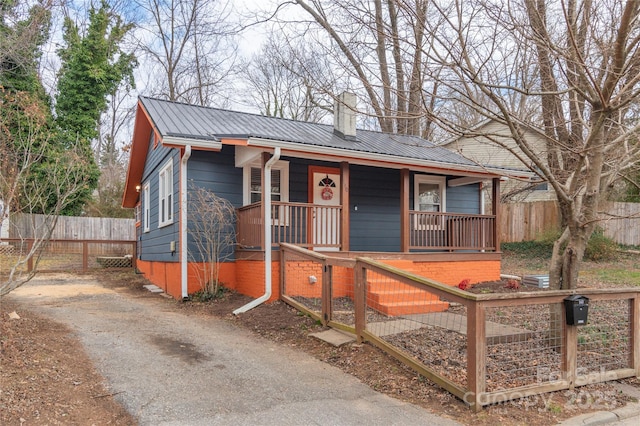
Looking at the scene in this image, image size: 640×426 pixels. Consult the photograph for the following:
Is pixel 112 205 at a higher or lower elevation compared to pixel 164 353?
higher

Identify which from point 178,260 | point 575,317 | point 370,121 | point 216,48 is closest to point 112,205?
point 216,48

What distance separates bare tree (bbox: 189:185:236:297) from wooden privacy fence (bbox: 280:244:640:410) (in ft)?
5.36

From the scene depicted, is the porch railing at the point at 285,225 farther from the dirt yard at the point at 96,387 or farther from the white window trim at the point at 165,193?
the dirt yard at the point at 96,387

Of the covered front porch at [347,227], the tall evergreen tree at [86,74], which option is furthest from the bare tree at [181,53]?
the covered front porch at [347,227]

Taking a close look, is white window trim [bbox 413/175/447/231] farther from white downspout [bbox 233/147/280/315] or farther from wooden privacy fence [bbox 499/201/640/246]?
wooden privacy fence [bbox 499/201/640/246]

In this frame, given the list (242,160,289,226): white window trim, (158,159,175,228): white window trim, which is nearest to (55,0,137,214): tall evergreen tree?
(158,159,175,228): white window trim

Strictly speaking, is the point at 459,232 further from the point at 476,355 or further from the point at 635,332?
the point at 476,355

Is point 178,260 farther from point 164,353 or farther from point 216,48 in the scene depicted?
point 216,48

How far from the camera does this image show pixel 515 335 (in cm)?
543

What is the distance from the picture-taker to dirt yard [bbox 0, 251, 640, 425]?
342 centimetres

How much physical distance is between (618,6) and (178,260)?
8.15 m

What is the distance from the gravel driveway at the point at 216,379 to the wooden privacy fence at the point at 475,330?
2.34ft

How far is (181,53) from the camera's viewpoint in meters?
22.4

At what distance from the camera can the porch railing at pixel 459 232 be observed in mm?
10453
